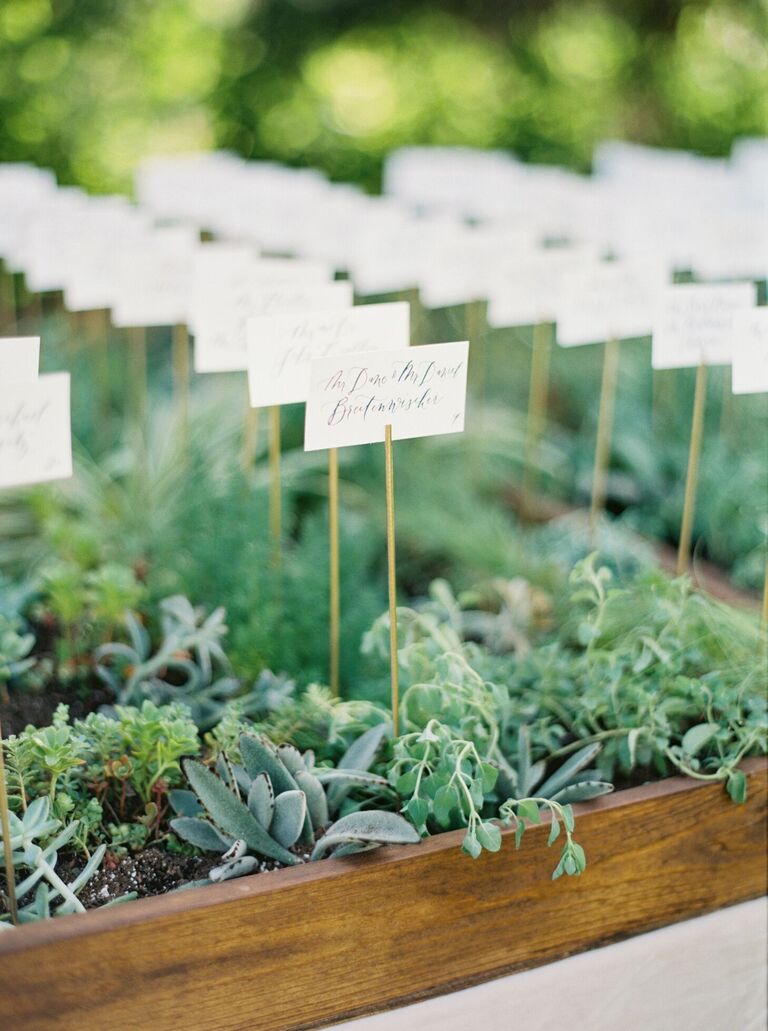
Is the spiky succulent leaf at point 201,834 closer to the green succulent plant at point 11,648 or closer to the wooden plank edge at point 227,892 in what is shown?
the wooden plank edge at point 227,892

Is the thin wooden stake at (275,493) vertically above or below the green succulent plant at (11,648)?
above

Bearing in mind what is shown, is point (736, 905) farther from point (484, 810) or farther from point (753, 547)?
point (753, 547)

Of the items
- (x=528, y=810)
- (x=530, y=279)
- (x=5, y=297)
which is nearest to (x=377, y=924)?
(x=528, y=810)

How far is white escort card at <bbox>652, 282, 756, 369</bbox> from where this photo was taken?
1513mm

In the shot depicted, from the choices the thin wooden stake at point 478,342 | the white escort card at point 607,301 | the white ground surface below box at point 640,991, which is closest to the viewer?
the white ground surface below box at point 640,991

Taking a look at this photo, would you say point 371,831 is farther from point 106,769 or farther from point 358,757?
point 106,769

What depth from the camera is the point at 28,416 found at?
109 centimetres

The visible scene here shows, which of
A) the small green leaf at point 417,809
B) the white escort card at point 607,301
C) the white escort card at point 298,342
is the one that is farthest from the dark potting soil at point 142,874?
the white escort card at point 607,301

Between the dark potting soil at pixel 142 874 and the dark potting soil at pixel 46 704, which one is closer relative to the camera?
the dark potting soil at pixel 142 874

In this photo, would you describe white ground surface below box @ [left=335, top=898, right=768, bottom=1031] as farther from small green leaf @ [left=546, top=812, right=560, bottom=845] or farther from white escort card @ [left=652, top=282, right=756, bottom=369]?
white escort card @ [left=652, top=282, right=756, bottom=369]

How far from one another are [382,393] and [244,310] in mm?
485

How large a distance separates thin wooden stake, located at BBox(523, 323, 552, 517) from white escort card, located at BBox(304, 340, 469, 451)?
907mm

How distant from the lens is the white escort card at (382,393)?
1.16 metres

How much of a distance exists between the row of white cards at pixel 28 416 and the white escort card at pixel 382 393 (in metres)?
0.28
